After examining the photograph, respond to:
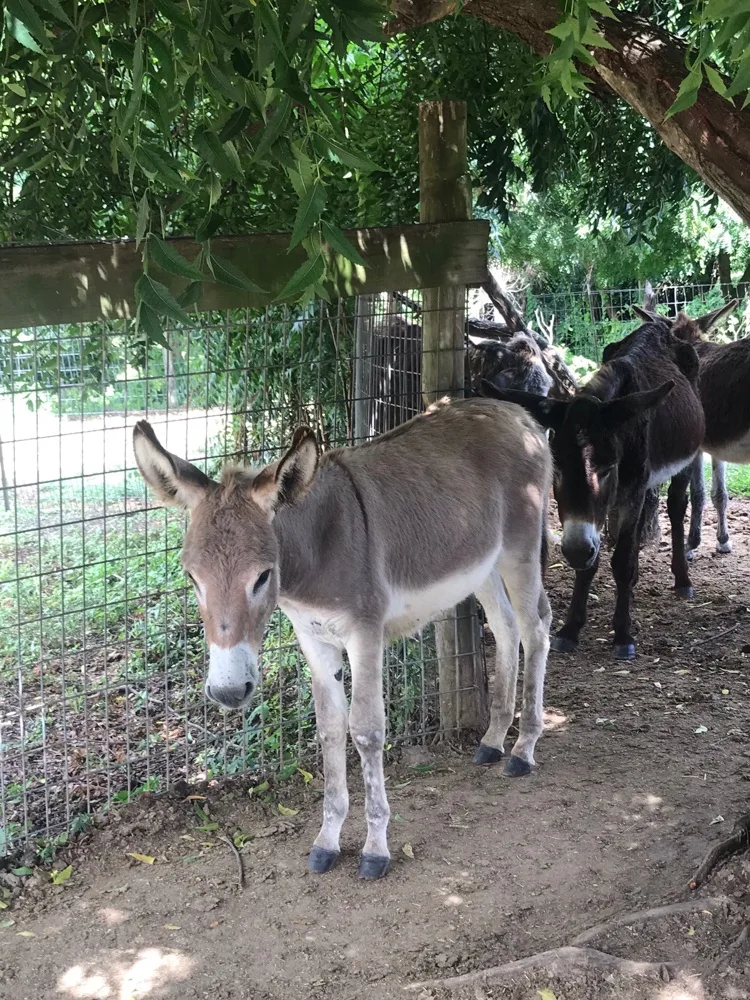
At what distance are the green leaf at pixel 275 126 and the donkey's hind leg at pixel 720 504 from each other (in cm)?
693

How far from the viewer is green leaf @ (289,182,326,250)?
2232mm

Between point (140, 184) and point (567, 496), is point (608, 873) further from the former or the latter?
point (140, 184)

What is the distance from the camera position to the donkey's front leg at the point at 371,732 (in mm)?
3805

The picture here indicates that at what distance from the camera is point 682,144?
12.6 ft

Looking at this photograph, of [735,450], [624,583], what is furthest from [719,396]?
[624,583]

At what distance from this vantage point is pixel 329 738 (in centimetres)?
401

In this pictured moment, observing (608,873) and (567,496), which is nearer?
(608,873)

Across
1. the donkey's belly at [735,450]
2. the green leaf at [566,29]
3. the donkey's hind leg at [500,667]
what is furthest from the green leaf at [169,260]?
the donkey's belly at [735,450]

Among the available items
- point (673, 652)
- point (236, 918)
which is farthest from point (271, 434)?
point (673, 652)

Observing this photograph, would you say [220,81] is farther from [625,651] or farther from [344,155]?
[625,651]

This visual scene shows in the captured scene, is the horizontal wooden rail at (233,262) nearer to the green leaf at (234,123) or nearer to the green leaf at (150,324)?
the green leaf at (150,324)

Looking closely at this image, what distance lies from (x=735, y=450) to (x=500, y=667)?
415cm

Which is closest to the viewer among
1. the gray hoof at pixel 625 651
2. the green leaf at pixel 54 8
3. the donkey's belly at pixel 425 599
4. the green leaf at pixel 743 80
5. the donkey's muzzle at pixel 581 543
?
the green leaf at pixel 743 80

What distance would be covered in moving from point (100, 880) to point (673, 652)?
399 centimetres
